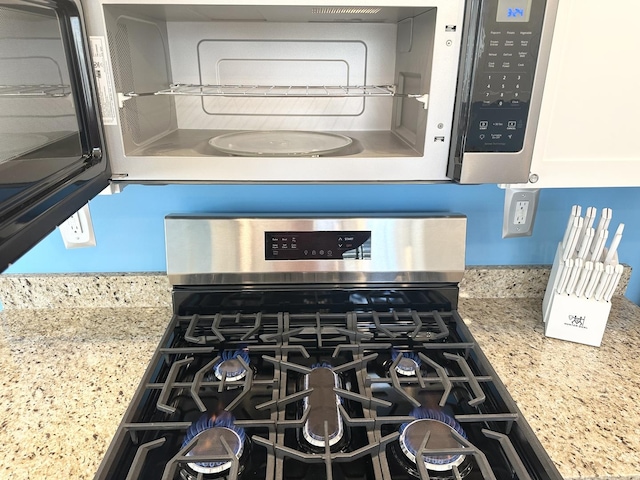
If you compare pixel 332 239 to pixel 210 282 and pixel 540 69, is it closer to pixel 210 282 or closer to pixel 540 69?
pixel 210 282

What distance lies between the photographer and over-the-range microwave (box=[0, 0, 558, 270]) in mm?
635

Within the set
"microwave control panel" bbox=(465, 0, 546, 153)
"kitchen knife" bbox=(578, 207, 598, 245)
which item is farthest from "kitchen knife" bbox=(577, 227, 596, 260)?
"microwave control panel" bbox=(465, 0, 546, 153)

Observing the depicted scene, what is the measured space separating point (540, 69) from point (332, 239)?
0.53 meters

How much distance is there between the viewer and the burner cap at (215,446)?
2.30 ft

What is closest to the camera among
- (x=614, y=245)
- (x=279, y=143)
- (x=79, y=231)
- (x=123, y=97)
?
(x=123, y=97)

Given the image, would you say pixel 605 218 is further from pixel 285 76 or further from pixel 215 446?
pixel 215 446

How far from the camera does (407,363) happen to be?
92 cm

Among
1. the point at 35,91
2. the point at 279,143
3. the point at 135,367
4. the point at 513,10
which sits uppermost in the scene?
the point at 513,10

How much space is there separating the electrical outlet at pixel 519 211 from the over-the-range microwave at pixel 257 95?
367 millimetres

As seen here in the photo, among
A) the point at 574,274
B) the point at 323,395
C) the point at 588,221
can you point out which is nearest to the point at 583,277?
the point at 574,274

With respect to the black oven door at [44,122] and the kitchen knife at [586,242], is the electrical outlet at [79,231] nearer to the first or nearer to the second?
the black oven door at [44,122]

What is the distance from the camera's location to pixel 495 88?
733 millimetres

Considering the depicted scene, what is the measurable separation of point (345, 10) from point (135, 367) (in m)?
0.79

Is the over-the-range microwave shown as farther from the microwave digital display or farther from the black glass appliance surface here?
the black glass appliance surface
